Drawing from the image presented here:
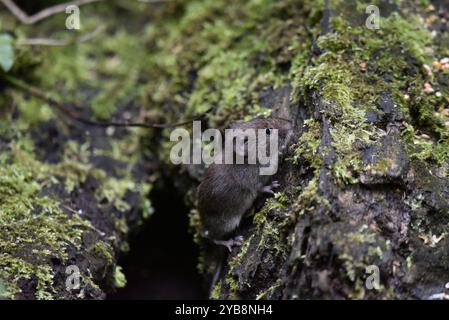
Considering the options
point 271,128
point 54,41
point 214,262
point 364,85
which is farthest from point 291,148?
point 54,41

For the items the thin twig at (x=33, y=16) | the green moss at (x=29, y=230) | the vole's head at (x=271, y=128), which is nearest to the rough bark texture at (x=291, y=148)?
the green moss at (x=29, y=230)

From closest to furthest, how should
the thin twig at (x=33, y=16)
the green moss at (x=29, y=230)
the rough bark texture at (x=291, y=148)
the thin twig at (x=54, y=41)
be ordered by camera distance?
the rough bark texture at (x=291, y=148), the green moss at (x=29, y=230), the thin twig at (x=54, y=41), the thin twig at (x=33, y=16)

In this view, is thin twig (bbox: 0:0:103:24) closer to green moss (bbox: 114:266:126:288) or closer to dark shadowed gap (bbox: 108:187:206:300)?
dark shadowed gap (bbox: 108:187:206:300)

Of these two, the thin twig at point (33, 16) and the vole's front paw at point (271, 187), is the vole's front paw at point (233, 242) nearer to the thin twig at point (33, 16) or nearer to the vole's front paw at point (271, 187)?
the vole's front paw at point (271, 187)

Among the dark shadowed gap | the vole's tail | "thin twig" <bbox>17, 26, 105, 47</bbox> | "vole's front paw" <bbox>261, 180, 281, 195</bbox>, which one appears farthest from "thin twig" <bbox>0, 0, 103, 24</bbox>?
"vole's front paw" <bbox>261, 180, 281, 195</bbox>

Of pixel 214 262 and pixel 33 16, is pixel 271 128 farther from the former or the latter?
pixel 33 16
